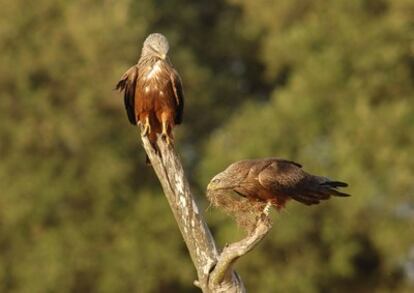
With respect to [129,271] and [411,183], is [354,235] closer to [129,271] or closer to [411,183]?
[411,183]

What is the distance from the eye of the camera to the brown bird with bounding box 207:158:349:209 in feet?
23.5

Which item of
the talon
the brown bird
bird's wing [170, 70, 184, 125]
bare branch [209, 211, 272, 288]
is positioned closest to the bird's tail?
the brown bird

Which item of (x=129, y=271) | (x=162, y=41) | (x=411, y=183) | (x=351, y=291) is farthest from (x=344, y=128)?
(x=162, y=41)

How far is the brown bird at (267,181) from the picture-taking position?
23.5 ft

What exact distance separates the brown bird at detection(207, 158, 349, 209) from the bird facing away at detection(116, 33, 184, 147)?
2.15ft

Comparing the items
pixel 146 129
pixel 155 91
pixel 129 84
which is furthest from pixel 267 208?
pixel 129 84

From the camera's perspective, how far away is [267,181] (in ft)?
23.5

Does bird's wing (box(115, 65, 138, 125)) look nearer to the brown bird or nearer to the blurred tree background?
the brown bird

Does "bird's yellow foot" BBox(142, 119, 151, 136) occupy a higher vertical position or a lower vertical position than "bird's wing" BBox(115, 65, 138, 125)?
lower

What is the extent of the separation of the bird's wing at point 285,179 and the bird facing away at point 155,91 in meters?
0.78

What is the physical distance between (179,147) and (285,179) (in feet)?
44.8

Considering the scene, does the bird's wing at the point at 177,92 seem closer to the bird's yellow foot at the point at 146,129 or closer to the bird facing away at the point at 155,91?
the bird facing away at the point at 155,91

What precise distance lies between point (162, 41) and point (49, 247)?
1200 centimetres

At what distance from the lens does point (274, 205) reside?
734cm
